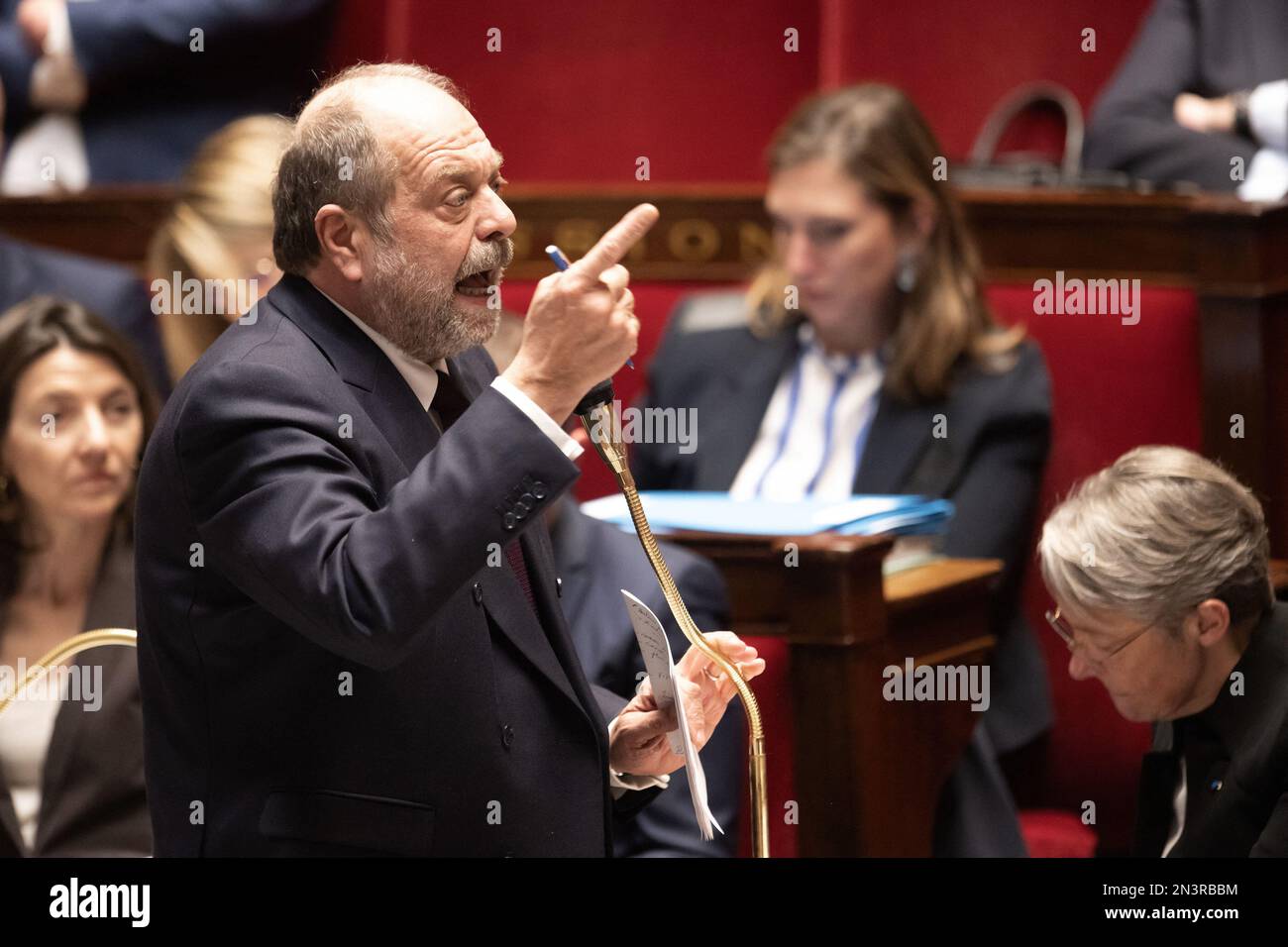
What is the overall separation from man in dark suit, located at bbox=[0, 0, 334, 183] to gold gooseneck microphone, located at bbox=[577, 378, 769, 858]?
6.26 feet

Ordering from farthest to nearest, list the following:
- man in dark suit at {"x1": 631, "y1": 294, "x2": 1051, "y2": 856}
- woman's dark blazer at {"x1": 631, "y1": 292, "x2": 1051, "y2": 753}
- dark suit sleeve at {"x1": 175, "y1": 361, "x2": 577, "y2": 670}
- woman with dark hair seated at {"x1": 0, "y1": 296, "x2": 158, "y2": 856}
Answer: woman's dark blazer at {"x1": 631, "y1": 292, "x2": 1051, "y2": 753}
woman with dark hair seated at {"x1": 0, "y1": 296, "x2": 158, "y2": 856}
man in dark suit at {"x1": 631, "y1": 294, "x2": 1051, "y2": 856}
dark suit sleeve at {"x1": 175, "y1": 361, "x2": 577, "y2": 670}

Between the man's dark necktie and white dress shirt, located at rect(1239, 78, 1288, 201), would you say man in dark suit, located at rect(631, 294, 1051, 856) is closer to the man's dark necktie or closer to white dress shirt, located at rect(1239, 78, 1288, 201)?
white dress shirt, located at rect(1239, 78, 1288, 201)

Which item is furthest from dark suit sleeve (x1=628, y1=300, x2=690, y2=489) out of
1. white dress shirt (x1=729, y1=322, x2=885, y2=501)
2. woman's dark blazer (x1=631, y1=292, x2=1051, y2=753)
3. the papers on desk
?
A: the papers on desk

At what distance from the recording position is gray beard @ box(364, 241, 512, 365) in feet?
3.68

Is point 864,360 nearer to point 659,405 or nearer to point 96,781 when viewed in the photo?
point 659,405

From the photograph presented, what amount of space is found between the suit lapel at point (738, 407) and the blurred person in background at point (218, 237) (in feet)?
2.03

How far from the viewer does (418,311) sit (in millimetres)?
1133

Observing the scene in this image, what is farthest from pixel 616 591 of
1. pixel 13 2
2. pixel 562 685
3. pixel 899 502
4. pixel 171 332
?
pixel 13 2

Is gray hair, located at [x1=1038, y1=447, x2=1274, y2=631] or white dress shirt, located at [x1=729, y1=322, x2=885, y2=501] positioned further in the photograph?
white dress shirt, located at [x1=729, y1=322, x2=885, y2=501]

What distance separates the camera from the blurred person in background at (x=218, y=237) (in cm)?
227

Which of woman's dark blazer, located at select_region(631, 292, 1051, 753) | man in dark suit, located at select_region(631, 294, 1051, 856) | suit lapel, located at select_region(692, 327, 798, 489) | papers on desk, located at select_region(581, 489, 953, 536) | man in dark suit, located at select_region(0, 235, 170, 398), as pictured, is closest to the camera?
papers on desk, located at select_region(581, 489, 953, 536)

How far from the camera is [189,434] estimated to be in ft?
3.48

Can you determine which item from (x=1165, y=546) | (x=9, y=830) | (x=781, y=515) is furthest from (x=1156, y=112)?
(x=9, y=830)
